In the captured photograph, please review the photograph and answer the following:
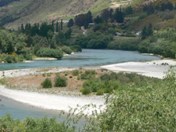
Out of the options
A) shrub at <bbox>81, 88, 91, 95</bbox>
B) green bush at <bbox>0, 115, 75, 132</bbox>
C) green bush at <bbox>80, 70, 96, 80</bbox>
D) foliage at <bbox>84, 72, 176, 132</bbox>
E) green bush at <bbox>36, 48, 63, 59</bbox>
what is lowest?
green bush at <bbox>36, 48, 63, 59</bbox>

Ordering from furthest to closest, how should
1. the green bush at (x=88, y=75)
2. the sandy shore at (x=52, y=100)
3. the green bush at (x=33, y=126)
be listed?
the green bush at (x=88, y=75)
the sandy shore at (x=52, y=100)
the green bush at (x=33, y=126)

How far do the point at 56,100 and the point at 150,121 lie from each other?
56.4m

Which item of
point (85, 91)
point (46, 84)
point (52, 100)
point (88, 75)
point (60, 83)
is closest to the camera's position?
point (52, 100)

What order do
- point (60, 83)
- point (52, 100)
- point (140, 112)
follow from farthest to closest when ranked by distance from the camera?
point (60, 83) → point (52, 100) → point (140, 112)

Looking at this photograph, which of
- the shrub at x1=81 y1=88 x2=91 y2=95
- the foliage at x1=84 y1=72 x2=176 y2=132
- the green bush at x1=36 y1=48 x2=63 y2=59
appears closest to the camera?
the foliage at x1=84 y1=72 x2=176 y2=132

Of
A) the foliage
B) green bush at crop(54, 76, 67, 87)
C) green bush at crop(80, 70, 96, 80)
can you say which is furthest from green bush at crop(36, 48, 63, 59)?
the foliage

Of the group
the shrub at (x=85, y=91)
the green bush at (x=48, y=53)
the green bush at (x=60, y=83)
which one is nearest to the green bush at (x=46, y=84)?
the green bush at (x=60, y=83)

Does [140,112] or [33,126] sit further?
[33,126]

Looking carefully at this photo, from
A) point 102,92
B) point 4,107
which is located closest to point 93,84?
point 102,92

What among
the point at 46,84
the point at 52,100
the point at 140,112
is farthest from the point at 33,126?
the point at 46,84

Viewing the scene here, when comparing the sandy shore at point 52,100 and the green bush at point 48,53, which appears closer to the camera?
the sandy shore at point 52,100

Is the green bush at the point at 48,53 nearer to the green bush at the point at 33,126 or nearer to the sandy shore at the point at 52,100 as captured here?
the sandy shore at the point at 52,100

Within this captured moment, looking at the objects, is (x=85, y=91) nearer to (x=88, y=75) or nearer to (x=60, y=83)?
A: (x=60, y=83)

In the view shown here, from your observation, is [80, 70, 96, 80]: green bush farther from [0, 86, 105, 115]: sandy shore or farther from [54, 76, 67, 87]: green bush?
[0, 86, 105, 115]: sandy shore
